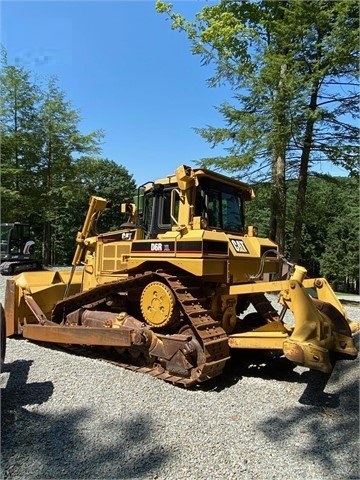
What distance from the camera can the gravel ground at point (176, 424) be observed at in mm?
3521

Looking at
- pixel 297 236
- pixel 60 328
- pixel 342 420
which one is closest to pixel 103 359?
pixel 60 328

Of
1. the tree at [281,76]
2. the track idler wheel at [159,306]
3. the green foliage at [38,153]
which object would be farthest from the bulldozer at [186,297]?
the green foliage at [38,153]

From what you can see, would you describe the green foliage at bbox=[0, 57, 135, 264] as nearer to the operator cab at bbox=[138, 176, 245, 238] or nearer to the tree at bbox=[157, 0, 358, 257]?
the tree at bbox=[157, 0, 358, 257]

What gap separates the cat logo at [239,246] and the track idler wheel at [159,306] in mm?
1163

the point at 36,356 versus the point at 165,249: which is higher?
the point at 165,249

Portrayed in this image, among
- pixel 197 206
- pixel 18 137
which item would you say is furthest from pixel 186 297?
pixel 18 137

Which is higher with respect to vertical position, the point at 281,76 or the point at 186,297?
the point at 281,76

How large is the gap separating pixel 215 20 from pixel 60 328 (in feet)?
38.8

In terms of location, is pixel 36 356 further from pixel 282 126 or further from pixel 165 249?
pixel 282 126

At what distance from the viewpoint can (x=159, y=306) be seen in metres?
5.76

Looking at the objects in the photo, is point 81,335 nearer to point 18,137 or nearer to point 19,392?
point 19,392

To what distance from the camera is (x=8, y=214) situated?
20578 millimetres

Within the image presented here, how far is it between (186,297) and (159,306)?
0.42 metres

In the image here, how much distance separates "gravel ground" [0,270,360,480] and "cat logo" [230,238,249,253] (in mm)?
1661
